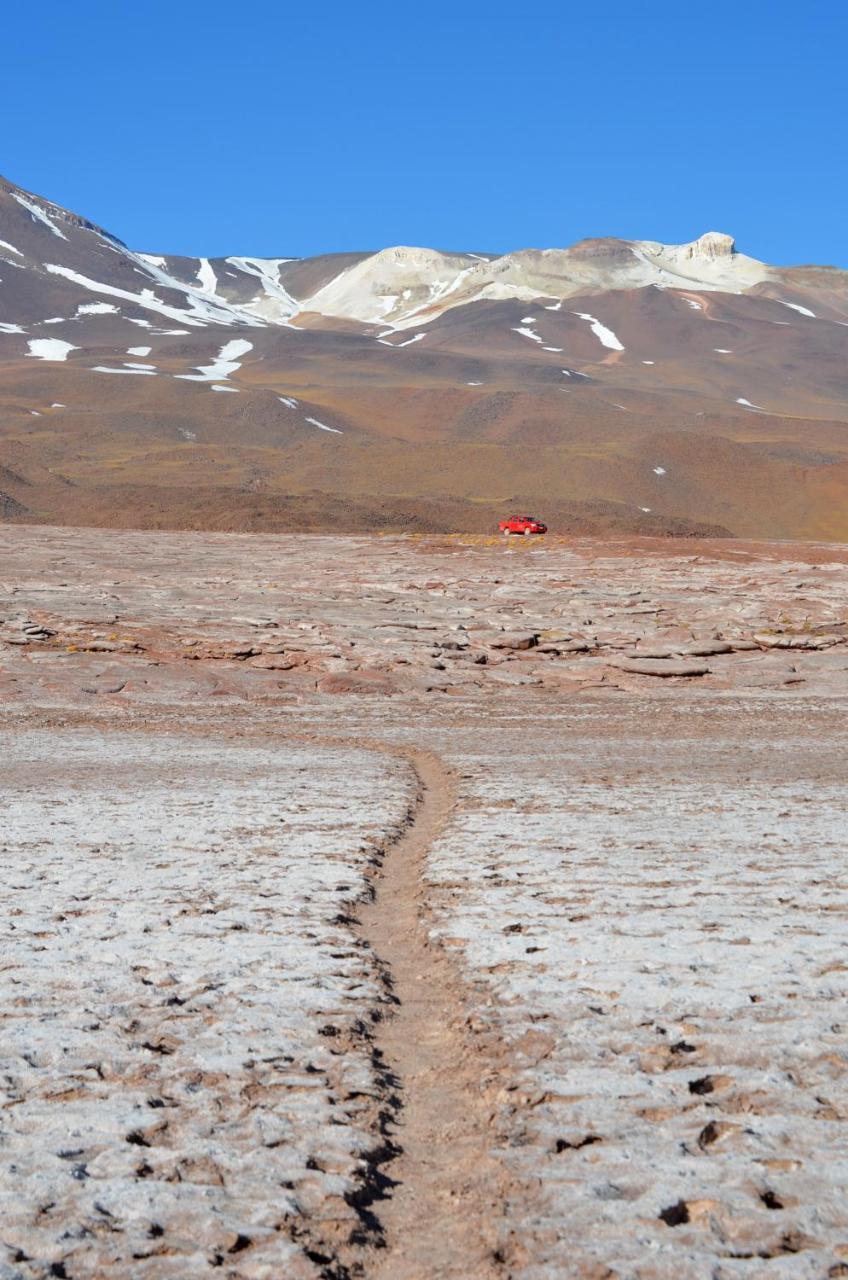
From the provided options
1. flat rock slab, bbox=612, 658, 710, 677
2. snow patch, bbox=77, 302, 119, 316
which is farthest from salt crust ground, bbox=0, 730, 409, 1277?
snow patch, bbox=77, 302, 119, 316

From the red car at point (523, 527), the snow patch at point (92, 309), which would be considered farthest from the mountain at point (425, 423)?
the red car at point (523, 527)

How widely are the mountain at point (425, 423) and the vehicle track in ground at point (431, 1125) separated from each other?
53799 millimetres

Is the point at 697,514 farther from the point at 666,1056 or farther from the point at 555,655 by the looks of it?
the point at 666,1056

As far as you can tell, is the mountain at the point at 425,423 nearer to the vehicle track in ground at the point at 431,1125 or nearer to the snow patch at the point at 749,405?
the snow patch at the point at 749,405

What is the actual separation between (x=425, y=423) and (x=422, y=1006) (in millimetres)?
119625

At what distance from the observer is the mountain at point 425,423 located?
74.9 meters

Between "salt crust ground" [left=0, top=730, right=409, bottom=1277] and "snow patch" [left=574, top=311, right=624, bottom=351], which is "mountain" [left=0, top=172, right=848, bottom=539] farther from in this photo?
"salt crust ground" [left=0, top=730, right=409, bottom=1277]

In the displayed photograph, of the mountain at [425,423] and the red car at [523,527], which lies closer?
the red car at [523,527]

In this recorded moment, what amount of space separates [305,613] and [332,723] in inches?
274

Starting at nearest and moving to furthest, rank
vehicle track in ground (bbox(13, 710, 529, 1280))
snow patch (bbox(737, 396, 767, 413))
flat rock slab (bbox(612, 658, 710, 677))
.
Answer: vehicle track in ground (bbox(13, 710, 529, 1280)) → flat rock slab (bbox(612, 658, 710, 677)) → snow patch (bbox(737, 396, 767, 413))

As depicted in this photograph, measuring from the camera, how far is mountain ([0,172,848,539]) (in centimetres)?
7494

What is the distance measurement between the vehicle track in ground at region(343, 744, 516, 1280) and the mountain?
53.8 meters

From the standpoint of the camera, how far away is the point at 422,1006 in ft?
18.9

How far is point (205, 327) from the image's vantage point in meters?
194
